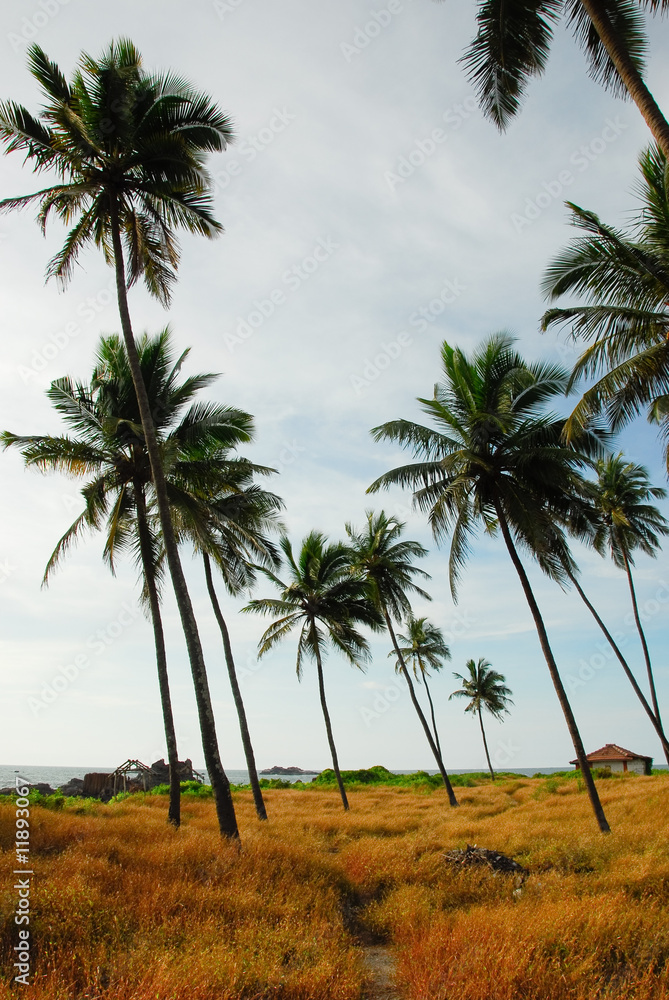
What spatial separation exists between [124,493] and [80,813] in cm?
793

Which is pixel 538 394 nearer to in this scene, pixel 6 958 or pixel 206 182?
pixel 206 182

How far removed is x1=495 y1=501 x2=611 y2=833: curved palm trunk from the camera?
12.2 meters

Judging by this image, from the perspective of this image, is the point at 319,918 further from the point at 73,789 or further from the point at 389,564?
the point at 73,789

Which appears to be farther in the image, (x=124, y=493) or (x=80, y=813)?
(x=124, y=493)

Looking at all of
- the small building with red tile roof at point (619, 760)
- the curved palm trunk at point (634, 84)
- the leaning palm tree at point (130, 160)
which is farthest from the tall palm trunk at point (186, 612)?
the small building with red tile roof at point (619, 760)

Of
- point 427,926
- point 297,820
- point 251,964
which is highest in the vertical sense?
point 251,964

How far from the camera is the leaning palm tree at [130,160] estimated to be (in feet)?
36.0

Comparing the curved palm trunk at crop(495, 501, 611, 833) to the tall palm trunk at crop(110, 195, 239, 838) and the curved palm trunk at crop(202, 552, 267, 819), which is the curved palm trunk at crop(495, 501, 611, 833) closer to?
the tall palm trunk at crop(110, 195, 239, 838)

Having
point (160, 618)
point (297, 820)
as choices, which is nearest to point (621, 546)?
point (297, 820)

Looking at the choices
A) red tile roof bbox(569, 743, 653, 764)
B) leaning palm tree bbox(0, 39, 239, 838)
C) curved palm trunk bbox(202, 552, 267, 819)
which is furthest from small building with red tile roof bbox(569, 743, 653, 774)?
leaning palm tree bbox(0, 39, 239, 838)

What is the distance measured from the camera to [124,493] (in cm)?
1458

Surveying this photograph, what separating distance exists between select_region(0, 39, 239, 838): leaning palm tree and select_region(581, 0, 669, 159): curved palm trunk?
26.6ft

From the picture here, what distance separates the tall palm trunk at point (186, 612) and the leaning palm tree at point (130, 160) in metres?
0.02

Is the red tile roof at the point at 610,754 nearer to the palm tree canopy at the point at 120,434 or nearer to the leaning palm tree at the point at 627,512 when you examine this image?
the leaning palm tree at the point at 627,512
